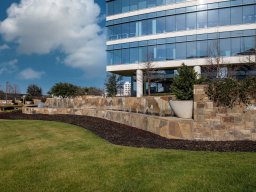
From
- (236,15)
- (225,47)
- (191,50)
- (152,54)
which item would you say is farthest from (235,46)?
(152,54)

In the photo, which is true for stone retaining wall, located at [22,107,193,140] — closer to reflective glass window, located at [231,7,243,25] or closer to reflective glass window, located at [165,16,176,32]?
reflective glass window, located at [165,16,176,32]

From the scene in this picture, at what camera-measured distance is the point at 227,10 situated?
35250 mm

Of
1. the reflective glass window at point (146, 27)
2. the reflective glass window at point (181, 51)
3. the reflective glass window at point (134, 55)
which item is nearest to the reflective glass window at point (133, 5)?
the reflective glass window at point (146, 27)

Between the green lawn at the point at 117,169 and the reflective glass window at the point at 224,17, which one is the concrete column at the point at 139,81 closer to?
the reflective glass window at the point at 224,17

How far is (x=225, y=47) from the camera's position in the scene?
35.0 m

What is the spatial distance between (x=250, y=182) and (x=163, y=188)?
1.73 m

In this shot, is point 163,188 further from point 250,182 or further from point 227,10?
point 227,10

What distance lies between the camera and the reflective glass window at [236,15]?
113 feet

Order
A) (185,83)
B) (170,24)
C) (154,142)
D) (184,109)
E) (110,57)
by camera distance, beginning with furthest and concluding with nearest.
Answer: (110,57), (170,24), (185,83), (184,109), (154,142)

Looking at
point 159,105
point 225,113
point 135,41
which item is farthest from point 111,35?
point 225,113

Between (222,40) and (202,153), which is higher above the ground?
(222,40)

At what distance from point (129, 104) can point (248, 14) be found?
2422 centimetres

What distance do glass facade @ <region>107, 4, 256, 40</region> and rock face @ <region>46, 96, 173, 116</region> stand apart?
1982cm

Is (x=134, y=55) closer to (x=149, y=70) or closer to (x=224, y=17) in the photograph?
(x=149, y=70)
